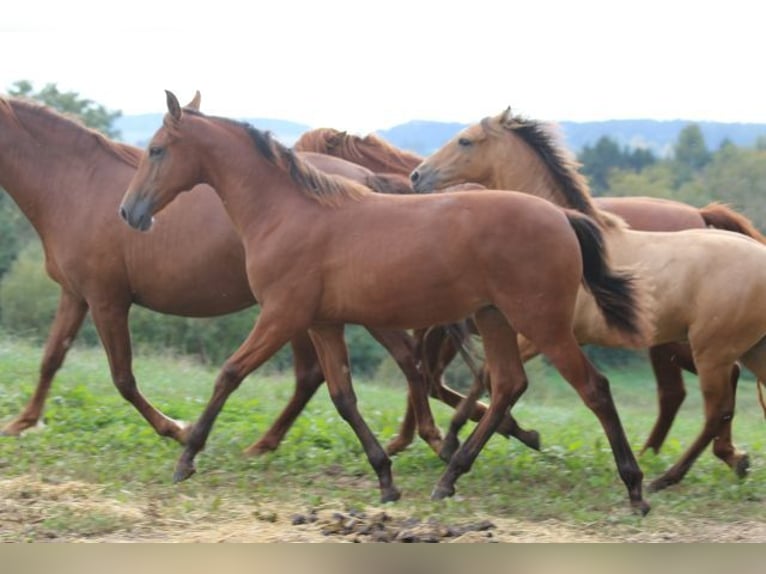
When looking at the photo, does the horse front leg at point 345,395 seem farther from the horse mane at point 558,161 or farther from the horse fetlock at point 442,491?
the horse mane at point 558,161

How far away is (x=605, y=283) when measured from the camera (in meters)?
6.73

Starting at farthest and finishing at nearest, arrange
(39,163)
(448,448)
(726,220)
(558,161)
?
(726,220)
(39,163)
(558,161)
(448,448)

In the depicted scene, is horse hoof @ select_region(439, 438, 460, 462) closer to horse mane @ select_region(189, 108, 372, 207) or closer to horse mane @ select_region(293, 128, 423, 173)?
horse mane @ select_region(189, 108, 372, 207)

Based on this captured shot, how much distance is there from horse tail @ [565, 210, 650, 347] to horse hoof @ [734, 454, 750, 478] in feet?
4.44

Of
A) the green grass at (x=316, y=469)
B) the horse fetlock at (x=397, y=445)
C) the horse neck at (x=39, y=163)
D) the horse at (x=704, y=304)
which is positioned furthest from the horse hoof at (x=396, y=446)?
the horse neck at (x=39, y=163)

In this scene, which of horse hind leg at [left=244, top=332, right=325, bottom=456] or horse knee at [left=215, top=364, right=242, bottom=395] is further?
horse hind leg at [left=244, top=332, right=325, bottom=456]

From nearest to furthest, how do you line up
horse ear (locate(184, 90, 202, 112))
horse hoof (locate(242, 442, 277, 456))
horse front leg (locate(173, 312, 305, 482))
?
1. horse front leg (locate(173, 312, 305, 482))
2. horse ear (locate(184, 90, 202, 112))
3. horse hoof (locate(242, 442, 277, 456))

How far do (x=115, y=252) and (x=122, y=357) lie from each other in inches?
26.4

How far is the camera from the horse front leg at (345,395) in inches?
267

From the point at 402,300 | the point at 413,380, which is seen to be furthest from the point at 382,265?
the point at 413,380

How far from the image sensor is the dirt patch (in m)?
5.71

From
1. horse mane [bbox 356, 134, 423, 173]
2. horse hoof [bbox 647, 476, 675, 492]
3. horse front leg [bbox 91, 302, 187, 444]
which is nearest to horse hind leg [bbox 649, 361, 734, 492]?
horse hoof [bbox 647, 476, 675, 492]

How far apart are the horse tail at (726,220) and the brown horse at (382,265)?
6.35 ft

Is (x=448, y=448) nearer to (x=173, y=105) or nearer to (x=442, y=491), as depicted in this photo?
(x=442, y=491)
